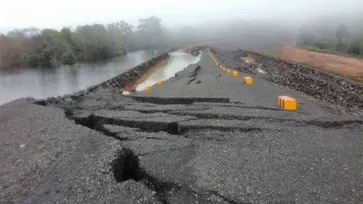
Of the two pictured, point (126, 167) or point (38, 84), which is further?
point (38, 84)

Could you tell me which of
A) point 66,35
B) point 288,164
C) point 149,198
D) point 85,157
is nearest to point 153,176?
point 149,198

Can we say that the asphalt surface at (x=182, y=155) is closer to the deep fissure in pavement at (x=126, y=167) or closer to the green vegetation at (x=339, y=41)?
the deep fissure in pavement at (x=126, y=167)

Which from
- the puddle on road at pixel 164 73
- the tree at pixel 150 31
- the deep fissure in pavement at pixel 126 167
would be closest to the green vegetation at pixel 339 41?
the puddle on road at pixel 164 73

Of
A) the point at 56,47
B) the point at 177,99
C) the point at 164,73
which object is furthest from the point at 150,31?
the point at 177,99

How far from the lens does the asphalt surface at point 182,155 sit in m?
5.29

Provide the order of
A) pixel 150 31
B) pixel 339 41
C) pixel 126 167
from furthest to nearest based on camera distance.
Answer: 1. pixel 150 31
2. pixel 339 41
3. pixel 126 167

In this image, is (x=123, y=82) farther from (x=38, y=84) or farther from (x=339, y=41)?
(x=339, y=41)

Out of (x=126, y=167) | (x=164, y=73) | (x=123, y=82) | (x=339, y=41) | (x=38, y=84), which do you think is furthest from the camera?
(x=339, y=41)

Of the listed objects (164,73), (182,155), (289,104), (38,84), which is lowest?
(38,84)

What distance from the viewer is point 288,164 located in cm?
639

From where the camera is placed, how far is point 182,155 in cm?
681

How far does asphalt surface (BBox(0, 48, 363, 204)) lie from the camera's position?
5293 millimetres

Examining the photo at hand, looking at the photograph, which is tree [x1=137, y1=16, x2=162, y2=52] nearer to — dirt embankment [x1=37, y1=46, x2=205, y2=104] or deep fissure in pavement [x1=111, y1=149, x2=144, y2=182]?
dirt embankment [x1=37, y1=46, x2=205, y2=104]

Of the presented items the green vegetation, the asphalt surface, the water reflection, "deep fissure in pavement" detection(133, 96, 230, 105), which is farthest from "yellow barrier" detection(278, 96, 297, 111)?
the green vegetation
